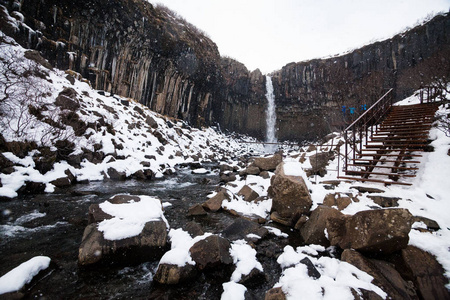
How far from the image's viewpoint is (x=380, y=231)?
2895 mm

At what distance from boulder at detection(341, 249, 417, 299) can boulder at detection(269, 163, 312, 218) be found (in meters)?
1.77

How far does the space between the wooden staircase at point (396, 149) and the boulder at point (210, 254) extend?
14.5 ft

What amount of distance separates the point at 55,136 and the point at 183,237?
26.9 feet

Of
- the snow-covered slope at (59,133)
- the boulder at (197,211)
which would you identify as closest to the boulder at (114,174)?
the snow-covered slope at (59,133)

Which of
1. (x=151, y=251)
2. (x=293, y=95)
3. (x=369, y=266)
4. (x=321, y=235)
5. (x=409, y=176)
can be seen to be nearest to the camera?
(x=369, y=266)

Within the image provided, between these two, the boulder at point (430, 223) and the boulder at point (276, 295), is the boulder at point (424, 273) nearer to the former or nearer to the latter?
the boulder at point (430, 223)

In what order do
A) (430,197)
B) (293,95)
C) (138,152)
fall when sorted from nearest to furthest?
1. (430,197)
2. (138,152)
3. (293,95)

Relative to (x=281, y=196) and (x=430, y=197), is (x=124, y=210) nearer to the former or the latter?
(x=281, y=196)

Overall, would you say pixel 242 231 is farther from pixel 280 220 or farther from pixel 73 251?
pixel 73 251

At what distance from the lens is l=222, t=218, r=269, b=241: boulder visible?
4.27 m

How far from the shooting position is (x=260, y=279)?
3014 millimetres

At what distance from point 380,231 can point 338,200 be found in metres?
1.78

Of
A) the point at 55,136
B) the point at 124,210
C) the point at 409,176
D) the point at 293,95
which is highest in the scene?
the point at 293,95

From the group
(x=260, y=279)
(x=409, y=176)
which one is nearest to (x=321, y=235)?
(x=260, y=279)
